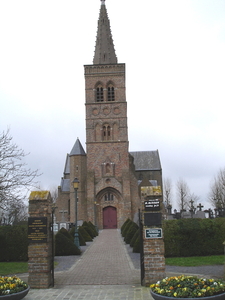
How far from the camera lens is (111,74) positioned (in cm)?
4525

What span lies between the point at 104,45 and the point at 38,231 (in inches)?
1652

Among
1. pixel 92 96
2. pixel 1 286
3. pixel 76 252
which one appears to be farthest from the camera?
pixel 92 96

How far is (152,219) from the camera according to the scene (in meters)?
9.19

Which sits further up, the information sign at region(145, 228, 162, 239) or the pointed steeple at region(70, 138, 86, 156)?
the pointed steeple at region(70, 138, 86, 156)

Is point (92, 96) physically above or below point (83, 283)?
above

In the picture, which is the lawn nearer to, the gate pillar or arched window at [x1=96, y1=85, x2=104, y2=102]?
the gate pillar

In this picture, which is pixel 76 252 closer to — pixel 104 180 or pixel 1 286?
pixel 1 286

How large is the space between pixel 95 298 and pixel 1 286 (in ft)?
7.41

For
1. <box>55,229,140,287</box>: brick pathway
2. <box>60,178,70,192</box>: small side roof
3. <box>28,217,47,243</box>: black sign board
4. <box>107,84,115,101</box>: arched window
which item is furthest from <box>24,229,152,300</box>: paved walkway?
<box>60,178,70,192</box>: small side roof

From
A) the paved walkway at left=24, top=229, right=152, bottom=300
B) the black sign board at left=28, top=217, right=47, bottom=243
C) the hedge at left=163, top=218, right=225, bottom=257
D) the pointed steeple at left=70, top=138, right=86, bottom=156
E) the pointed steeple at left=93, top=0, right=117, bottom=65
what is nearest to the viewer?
the paved walkway at left=24, top=229, right=152, bottom=300

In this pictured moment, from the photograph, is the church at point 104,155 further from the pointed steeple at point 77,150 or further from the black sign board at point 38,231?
the black sign board at point 38,231

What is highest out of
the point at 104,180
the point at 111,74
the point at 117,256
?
the point at 111,74

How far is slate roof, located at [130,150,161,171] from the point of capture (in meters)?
62.9

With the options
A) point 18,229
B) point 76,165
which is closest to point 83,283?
point 18,229
